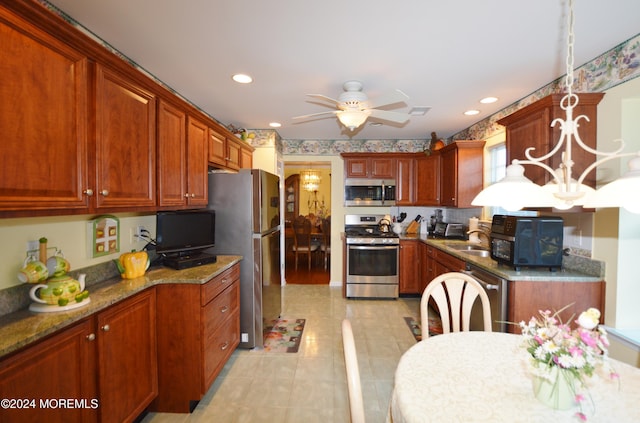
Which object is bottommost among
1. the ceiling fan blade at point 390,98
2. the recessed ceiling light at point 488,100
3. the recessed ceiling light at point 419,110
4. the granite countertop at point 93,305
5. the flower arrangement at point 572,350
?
the granite countertop at point 93,305

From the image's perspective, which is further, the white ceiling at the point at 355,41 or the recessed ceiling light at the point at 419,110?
the recessed ceiling light at the point at 419,110

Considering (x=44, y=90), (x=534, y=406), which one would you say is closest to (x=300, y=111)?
(x=44, y=90)

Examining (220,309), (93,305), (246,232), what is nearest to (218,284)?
(220,309)

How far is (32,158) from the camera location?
1156 mm

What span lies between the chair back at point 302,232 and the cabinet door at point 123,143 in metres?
3.74

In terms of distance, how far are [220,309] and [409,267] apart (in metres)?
2.81

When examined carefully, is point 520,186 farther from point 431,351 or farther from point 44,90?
point 44,90

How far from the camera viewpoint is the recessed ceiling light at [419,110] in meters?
3.16

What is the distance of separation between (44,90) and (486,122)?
4.08 m

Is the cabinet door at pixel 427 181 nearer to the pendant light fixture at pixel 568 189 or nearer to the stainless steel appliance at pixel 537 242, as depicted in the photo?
the stainless steel appliance at pixel 537 242

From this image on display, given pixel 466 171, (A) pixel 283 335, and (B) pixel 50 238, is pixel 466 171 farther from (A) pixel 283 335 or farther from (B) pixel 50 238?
(B) pixel 50 238

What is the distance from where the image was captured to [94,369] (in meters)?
1.41

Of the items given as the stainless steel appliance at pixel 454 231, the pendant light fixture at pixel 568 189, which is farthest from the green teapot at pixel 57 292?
the stainless steel appliance at pixel 454 231

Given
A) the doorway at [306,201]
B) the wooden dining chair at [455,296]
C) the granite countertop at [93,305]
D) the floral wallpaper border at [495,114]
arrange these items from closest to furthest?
the granite countertop at [93,305] < the wooden dining chair at [455,296] < the floral wallpaper border at [495,114] < the doorway at [306,201]
